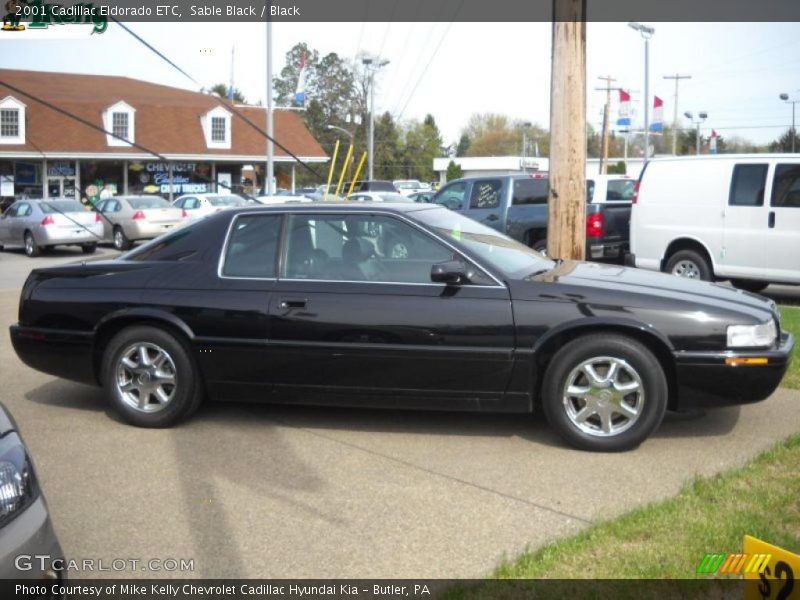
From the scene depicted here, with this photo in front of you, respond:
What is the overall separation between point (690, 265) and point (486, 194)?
13.1 ft

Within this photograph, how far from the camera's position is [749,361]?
546 centimetres

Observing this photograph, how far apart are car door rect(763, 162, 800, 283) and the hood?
619 centimetres

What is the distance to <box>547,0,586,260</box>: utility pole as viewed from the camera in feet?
26.9

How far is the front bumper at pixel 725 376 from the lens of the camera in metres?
5.46

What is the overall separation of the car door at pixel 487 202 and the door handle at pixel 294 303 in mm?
9574

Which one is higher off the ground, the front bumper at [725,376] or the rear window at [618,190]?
the rear window at [618,190]

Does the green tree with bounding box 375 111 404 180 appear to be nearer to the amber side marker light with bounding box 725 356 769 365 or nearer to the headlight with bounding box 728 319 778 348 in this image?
the headlight with bounding box 728 319 778 348

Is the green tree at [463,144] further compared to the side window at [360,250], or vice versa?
the green tree at [463,144]

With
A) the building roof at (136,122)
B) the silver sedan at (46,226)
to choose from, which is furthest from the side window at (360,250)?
the building roof at (136,122)

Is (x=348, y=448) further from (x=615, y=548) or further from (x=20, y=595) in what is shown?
(x=20, y=595)

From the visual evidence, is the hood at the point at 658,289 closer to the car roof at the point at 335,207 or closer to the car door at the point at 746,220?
the car roof at the point at 335,207

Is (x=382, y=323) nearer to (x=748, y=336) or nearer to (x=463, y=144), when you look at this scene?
(x=748, y=336)

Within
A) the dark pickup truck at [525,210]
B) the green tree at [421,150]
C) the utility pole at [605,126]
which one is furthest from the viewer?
the green tree at [421,150]

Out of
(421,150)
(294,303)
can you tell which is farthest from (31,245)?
(421,150)
